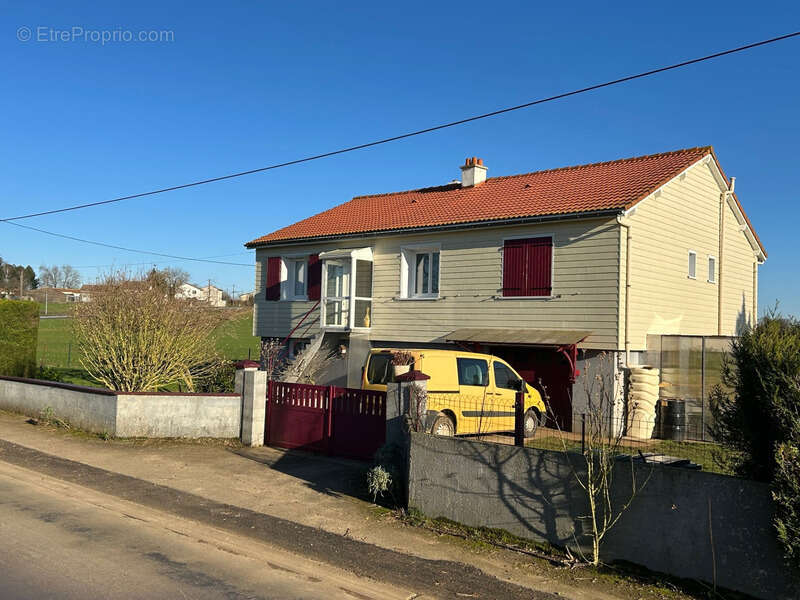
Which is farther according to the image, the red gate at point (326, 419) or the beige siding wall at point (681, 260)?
the beige siding wall at point (681, 260)

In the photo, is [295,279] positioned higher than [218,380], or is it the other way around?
[295,279]

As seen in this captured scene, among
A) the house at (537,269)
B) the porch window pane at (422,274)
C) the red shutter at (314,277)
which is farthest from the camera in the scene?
the red shutter at (314,277)

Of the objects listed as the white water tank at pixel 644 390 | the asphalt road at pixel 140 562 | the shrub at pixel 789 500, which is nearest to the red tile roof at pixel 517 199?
the white water tank at pixel 644 390

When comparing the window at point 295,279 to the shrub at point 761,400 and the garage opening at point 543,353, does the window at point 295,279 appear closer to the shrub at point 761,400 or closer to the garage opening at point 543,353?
the garage opening at point 543,353

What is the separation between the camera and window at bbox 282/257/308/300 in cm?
2364

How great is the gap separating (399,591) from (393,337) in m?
14.5

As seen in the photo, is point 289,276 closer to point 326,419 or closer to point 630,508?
point 326,419

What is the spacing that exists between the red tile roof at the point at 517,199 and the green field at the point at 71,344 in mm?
4242

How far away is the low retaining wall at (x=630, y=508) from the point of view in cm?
604

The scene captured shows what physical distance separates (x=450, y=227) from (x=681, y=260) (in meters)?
6.18

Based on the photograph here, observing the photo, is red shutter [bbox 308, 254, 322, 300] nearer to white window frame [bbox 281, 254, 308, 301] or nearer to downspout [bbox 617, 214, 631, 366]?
white window frame [bbox 281, 254, 308, 301]

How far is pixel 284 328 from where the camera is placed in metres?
23.7

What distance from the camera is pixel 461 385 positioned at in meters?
13.3

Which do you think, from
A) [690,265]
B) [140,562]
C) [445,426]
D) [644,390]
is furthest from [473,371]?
[690,265]
